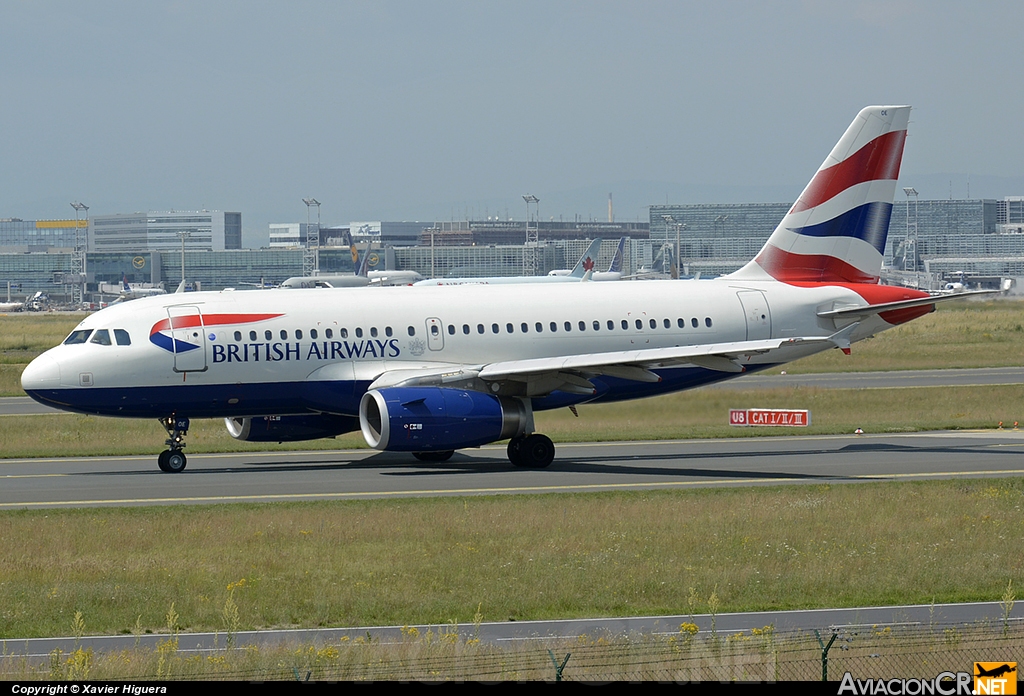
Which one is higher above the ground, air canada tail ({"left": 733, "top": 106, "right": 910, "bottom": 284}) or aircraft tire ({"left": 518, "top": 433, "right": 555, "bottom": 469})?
air canada tail ({"left": 733, "top": 106, "right": 910, "bottom": 284})

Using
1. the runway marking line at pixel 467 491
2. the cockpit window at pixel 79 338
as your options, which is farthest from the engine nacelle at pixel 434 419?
the cockpit window at pixel 79 338

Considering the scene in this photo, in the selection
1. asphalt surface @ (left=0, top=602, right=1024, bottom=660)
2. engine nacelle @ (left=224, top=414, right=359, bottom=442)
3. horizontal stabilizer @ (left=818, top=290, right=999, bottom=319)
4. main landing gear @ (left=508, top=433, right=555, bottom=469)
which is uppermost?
horizontal stabilizer @ (left=818, top=290, right=999, bottom=319)

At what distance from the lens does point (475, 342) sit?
3725 cm

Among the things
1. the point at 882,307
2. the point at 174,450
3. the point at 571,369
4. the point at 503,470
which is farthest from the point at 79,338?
the point at 882,307

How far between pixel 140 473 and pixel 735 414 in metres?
19.8

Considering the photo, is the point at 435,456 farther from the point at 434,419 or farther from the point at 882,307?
the point at 882,307

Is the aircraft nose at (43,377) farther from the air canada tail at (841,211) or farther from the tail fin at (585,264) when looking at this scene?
the tail fin at (585,264)

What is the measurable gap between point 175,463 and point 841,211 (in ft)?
71.7

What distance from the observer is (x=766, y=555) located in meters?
23.0

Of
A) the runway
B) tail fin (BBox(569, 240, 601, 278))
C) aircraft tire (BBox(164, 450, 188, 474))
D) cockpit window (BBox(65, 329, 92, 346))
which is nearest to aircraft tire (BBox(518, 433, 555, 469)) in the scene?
the runway

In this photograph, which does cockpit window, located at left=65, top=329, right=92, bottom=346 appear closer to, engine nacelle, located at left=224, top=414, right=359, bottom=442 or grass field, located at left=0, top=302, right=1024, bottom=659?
engine nacelle, located at left=224, top=414, right=359, bottom=442

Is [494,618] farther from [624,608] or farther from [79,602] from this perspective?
[79,602]

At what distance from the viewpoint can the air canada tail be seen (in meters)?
41.0

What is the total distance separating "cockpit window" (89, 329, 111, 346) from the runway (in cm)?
362
